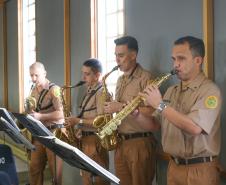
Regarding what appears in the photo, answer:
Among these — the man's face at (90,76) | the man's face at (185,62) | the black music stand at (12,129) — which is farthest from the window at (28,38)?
the man's face at (185,62)

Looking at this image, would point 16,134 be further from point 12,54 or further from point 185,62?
point 12,54

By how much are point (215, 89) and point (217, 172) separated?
0.53 metres

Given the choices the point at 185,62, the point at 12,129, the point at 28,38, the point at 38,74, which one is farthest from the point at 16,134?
the point at 28,38

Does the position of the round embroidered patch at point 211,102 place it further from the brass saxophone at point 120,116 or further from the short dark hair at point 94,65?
the short dark hair at point 94,65

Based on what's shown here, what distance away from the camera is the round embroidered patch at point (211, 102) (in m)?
2.33

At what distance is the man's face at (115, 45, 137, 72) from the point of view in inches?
124

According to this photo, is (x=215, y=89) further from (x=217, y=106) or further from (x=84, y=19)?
(x=84, y=19)

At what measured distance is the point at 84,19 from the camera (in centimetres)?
453

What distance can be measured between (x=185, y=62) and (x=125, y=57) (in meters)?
0.80

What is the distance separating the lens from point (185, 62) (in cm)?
243

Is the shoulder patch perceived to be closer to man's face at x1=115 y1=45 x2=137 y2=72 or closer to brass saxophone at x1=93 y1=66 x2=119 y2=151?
brass saxophone at x1=93 y1=66 x2=119 y2=151

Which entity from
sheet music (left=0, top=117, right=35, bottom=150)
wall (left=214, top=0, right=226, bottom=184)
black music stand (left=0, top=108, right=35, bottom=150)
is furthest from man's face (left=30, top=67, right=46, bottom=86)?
wall (left=214, top=0, right=226, bottom=184)

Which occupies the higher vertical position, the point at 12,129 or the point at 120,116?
the point at 120,116

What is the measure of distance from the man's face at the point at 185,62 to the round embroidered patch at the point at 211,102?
0.66ft
